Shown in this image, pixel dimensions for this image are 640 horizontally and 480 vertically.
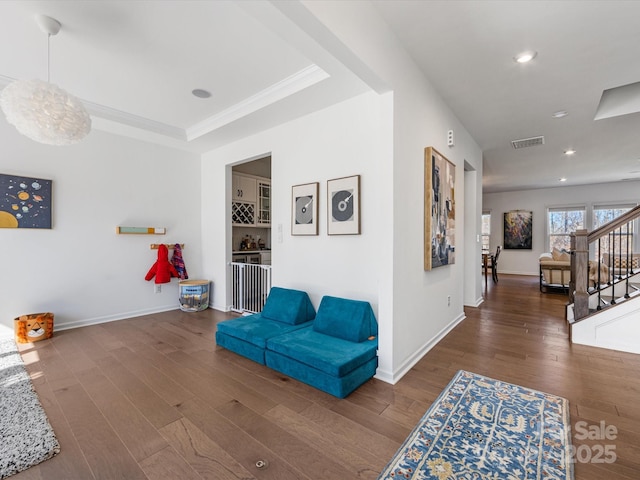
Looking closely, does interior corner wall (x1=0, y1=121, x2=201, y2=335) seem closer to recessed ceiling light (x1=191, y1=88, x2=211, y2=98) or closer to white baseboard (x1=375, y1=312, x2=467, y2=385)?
recessed ceiling light (x1=191, y1=88, x2=211, y2=98)

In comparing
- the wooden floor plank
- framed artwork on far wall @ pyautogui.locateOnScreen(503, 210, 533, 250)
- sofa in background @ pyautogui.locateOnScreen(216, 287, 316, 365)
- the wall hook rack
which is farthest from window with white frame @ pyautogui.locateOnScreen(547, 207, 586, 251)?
the wooden floor plank

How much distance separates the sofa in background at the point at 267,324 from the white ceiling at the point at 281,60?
85.3 inches

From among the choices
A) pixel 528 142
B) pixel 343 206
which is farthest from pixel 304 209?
pixel 528 142

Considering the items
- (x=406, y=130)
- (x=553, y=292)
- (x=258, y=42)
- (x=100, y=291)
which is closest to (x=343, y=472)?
(x=406, y=130)

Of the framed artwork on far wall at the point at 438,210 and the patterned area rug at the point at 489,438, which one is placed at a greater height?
the framed artwork on far wall at the point at 438,210

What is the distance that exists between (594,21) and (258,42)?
2.59m

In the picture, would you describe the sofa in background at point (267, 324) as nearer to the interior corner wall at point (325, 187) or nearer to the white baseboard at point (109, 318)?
the interior corner wall at point (325, 187)

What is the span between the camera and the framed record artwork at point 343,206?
297cm

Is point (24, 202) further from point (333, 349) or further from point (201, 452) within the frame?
point (333, 349)

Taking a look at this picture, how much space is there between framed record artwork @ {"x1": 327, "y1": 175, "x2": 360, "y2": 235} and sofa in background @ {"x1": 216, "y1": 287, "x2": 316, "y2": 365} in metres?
0.87

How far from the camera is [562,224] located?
29.4ft

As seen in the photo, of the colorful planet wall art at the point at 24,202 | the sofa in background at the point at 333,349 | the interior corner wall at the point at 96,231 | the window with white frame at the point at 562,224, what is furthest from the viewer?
the window with white frame at the point at 562,224

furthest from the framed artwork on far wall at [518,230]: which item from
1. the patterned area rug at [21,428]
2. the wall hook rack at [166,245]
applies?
the patterned area rug at [21,428]

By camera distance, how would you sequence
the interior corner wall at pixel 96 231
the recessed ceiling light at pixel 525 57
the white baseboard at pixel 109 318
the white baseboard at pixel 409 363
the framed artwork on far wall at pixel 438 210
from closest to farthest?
the white baseboard at pixel 409 363 < the recessed ceiling light at pixel 525 57 < the framed artwork on far wall at pixel 438 210 < the interior corner wall at pixel 96 231 < the white baseboard at pixel 109 318
